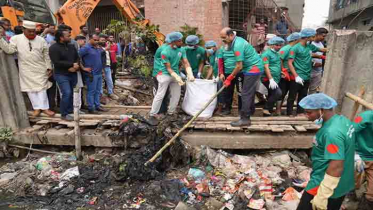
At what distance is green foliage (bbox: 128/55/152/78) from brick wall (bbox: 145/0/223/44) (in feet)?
6.46

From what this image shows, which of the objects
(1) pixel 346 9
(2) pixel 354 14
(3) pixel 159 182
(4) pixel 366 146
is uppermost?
(1) pixel 346 9

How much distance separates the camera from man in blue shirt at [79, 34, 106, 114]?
548 cm

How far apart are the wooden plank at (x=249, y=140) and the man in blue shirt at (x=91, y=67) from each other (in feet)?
8.24

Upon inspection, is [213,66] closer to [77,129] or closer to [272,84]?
[272,84]

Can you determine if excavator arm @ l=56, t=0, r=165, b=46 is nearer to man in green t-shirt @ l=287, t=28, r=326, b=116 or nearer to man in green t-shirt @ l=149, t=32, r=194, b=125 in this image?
man in green t-shirt @ l=149, t=32, r=194, b=125

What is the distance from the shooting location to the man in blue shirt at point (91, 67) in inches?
216

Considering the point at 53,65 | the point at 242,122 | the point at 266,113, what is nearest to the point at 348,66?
the point at 266,113

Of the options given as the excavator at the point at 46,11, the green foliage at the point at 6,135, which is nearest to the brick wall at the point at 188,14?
the excavator at the point at 46,11

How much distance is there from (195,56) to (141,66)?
463cm

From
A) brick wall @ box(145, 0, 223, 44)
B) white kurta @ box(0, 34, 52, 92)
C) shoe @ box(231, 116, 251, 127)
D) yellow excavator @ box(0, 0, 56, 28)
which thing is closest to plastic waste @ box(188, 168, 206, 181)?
shoe @ box(231, 116, 251, 127)

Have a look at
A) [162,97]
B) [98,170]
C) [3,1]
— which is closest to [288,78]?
[162,97]

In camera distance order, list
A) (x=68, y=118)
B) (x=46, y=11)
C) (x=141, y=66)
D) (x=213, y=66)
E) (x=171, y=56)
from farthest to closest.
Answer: (x=141, y=66), (x=46, y=11), (x=213, y=66), (x=68, y=118), (x=171, y=56)

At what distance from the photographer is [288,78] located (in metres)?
5.16

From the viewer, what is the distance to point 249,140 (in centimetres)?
455
